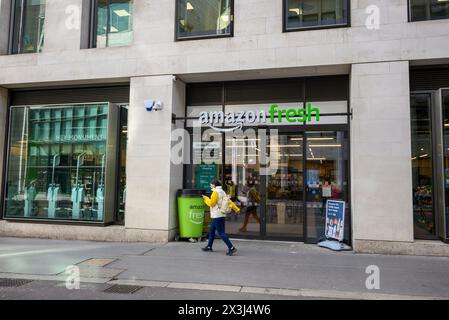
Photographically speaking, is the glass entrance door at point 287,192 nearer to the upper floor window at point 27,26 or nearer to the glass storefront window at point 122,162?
the glass storefront window at point 122,162

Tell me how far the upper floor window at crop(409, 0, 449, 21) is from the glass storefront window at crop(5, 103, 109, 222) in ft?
28.3

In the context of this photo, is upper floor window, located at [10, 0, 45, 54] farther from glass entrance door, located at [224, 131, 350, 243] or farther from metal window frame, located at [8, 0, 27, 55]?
glass entrance door, located at [224, 131, 350, 243]

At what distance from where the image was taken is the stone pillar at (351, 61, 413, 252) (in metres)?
8.53

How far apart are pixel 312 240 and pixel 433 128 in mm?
4119

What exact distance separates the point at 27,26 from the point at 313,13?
362 inches

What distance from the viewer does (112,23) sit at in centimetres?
1127

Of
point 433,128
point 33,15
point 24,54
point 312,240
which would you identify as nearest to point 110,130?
point 24,54

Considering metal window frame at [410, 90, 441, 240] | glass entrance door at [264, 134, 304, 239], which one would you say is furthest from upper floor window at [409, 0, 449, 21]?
glass entrance door at [264, 134, 304, 239]

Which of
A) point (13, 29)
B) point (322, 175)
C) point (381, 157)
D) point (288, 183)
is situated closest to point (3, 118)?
point (13, 29)

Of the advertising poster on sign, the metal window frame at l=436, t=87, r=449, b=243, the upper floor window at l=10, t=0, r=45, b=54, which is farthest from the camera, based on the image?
the upper floor window at l=10, t=0, r=45, b=54

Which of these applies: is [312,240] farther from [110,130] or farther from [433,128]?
[110,130]

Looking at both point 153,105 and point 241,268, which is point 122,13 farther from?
point 241,268

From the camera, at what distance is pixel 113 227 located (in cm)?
1038

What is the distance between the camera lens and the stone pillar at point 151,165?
9.93 m
